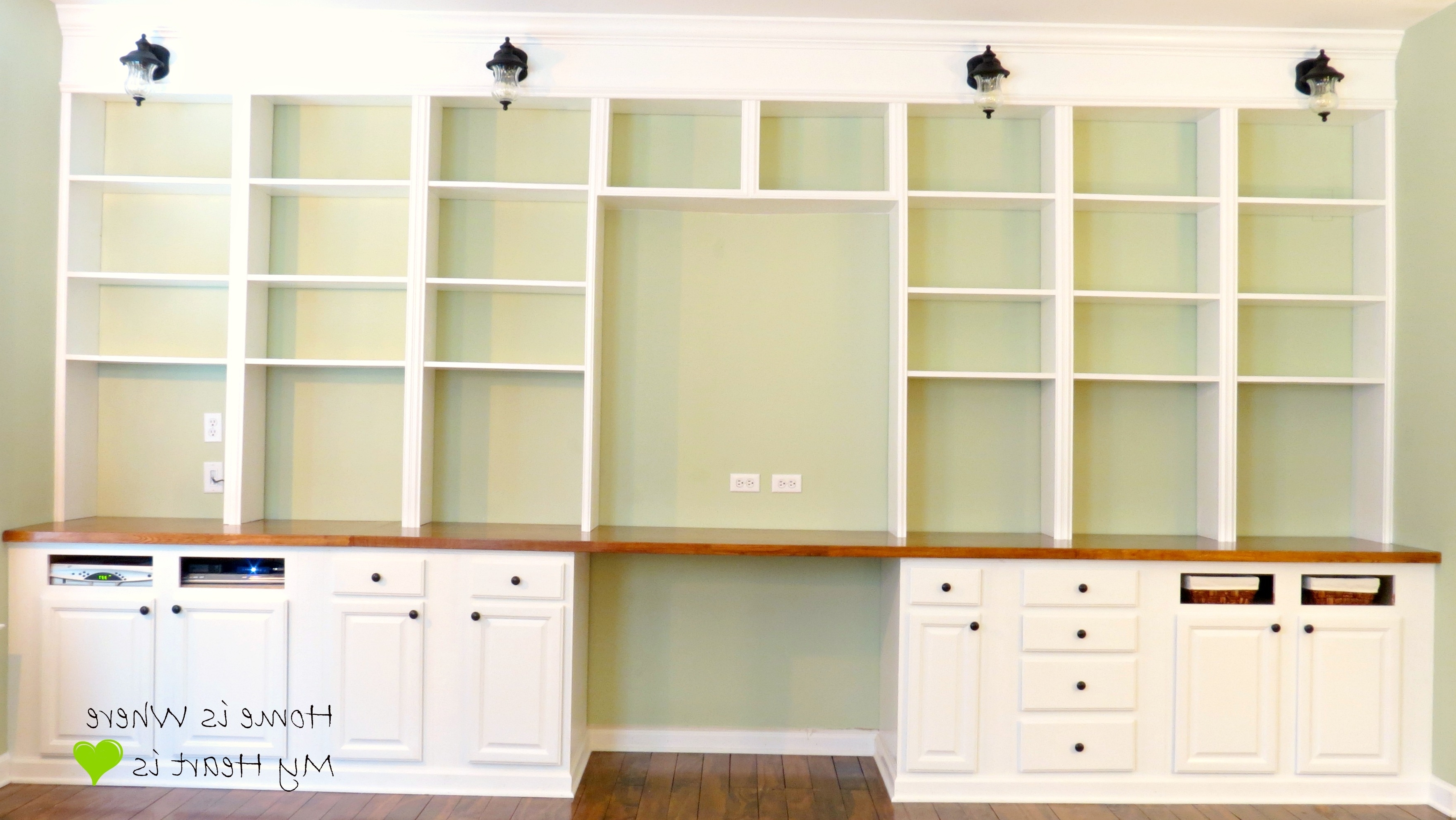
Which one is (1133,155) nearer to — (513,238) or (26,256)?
(513,238)

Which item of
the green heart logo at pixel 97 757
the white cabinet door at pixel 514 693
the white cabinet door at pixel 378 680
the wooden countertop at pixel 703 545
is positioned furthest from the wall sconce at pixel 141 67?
the green heart logo at pixel 97 757

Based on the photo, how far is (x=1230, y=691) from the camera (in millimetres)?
3213

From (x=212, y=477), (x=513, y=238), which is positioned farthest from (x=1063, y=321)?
(x=212, y=477)

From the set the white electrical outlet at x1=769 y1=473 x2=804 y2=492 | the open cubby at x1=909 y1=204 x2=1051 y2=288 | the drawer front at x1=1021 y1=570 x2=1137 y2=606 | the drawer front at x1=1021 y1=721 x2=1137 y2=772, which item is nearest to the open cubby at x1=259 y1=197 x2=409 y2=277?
the white electrical outlet at x1=769 y1=473 x2=804 y2=492

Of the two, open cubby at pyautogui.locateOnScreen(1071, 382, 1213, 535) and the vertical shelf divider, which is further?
open cubby at pyautogui.locateOnScreen(1071, 382, 1213, 535)

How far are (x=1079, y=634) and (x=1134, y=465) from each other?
0.83m

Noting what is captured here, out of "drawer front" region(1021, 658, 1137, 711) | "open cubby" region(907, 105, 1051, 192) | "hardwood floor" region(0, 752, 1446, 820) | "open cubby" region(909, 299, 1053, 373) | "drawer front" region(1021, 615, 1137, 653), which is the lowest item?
"hardwood floor" region(0, 752, 1446, 820)

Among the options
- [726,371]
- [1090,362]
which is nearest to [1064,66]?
[1090,362]

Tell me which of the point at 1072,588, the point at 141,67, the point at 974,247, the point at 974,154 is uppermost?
the point at 141,67

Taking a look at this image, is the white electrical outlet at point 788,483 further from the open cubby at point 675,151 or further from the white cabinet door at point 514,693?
the open cubby at point 675,151

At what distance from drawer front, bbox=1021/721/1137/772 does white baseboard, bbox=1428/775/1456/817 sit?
1026 mm

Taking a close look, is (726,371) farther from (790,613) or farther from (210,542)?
(210,542)

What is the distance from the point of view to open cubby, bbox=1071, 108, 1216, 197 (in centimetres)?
370

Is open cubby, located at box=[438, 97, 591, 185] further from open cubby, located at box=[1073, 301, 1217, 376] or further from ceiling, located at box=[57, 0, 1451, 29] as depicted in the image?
open cubby, located at box=[1073, 301, 1217, 376]
